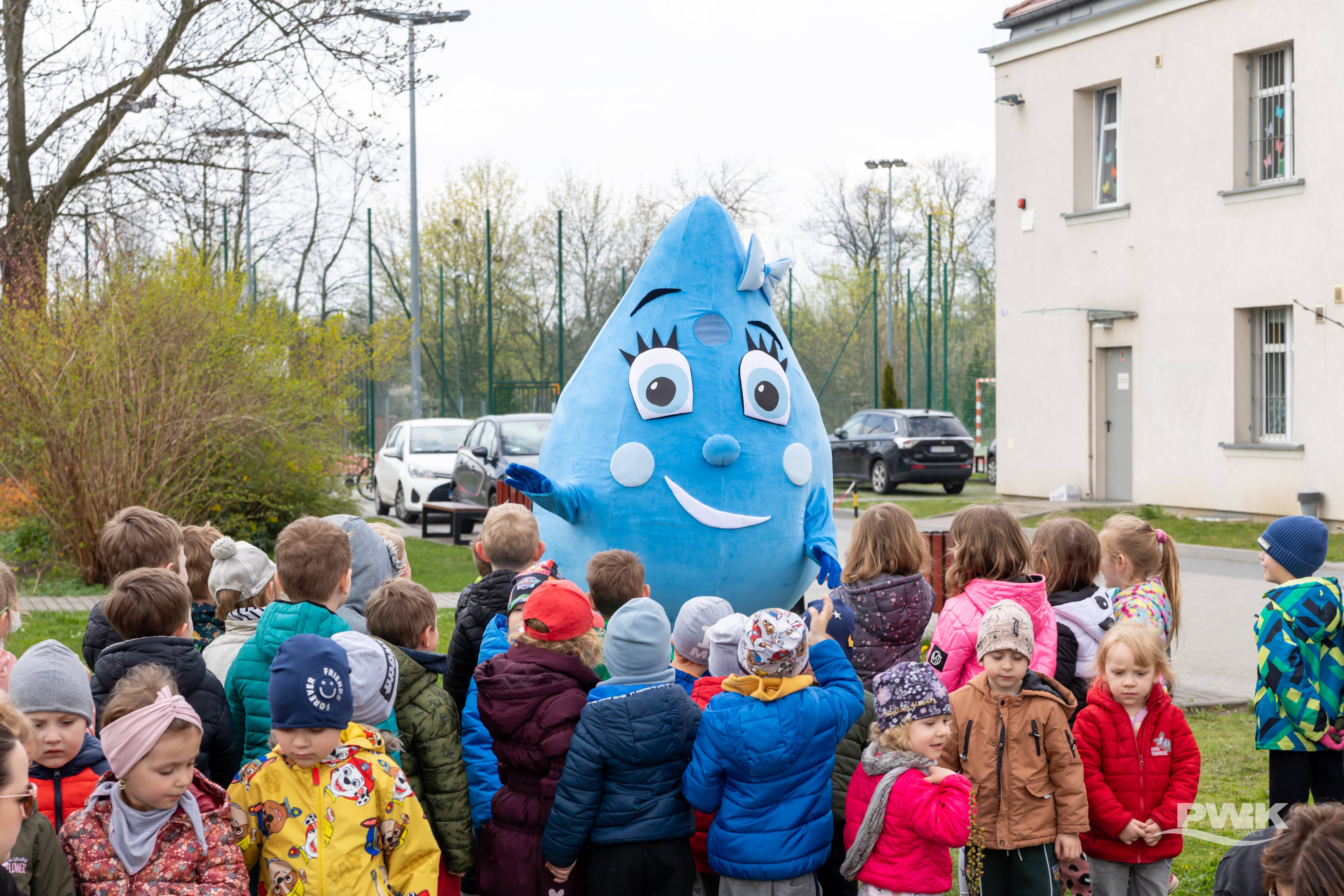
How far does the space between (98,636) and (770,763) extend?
2.22 meters

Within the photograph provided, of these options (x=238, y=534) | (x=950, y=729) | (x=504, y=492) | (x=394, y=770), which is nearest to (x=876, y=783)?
(x=950, y=729)

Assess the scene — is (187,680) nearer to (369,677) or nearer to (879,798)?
(369,677)

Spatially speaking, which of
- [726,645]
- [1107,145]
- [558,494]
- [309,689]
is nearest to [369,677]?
[309,689]

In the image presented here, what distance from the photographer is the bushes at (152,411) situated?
38.5 feet

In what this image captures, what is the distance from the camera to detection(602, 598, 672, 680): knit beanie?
12.0 ft

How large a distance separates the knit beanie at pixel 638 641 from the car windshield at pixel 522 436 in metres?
12.4

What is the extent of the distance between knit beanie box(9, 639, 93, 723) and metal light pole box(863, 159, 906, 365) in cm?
2649

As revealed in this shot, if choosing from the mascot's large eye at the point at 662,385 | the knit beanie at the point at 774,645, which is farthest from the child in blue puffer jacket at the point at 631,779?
the mascot's large eye at the point at 662,385

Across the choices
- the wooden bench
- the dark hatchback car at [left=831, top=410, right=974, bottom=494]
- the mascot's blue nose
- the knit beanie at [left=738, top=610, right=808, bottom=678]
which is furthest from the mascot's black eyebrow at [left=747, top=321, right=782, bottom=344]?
the dark hatchback car at [left=831, top=410, right=974, bottom=494]

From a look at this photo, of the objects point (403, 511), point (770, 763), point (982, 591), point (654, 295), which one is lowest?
point (403, 511)

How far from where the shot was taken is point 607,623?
3.76m

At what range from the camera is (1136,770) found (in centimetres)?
396

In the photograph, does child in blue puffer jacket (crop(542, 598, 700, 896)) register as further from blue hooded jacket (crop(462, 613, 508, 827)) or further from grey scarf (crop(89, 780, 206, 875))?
grey scarf (crop(89, 780, 206, 875))

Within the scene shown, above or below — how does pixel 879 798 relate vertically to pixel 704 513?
below
